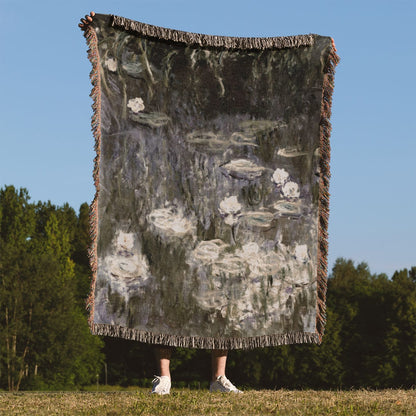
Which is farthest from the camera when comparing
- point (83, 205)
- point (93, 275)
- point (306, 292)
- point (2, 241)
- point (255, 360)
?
point (83, 205)

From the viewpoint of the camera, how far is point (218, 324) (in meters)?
9.52

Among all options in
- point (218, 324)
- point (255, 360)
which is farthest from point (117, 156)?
point (255, 360)

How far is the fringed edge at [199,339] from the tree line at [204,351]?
34.6 metres

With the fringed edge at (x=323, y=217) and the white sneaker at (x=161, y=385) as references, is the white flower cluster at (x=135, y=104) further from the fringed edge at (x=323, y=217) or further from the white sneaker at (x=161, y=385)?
the white sneaker at (x=161, y=385)

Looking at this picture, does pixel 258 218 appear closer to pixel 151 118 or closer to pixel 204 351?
pixel 151 118

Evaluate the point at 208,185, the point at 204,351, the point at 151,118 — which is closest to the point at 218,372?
the point at 208,185

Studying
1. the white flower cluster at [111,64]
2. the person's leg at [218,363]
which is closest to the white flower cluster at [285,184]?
the person's leg at [218,363]

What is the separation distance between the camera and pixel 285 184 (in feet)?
32.3

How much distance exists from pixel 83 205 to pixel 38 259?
13.7 metres

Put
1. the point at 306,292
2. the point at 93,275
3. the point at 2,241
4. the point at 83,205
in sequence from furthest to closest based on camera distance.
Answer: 1. the point at 83,205
2. the point at 2,241
3. the point at 306,292
4. the point at 93,275

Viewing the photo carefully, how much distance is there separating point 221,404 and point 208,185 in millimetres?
3025

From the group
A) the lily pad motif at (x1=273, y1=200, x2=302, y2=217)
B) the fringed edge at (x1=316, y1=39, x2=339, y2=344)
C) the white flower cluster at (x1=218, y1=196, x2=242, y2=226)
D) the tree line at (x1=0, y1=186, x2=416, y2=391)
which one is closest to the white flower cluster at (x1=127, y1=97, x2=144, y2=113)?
the white flower cluster at (x1=218, y1=196, x2=242, y2=226)

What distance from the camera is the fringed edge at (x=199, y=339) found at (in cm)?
923

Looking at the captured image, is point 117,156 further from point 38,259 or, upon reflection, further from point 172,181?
point 38,259
